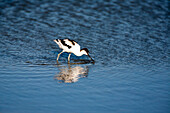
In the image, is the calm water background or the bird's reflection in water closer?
the calm water background

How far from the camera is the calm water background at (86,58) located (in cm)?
680

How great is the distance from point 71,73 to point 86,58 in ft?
6.45

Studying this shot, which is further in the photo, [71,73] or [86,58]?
[86,58]

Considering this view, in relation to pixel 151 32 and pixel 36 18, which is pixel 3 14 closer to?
pixel 36 18

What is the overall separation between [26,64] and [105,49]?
10.7ft

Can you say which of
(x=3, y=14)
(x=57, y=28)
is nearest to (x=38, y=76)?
(x=57, y=28)

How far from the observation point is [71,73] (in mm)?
9156

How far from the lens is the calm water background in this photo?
6.80m

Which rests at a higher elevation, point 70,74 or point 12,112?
point 70,74

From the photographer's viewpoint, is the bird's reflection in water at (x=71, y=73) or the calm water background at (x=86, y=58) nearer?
the calm water background at (x=86, y=58)

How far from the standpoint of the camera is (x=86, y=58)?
1101 centimetres

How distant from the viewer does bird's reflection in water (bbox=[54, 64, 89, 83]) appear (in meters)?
8.40

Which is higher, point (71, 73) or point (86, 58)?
point (86, 58)

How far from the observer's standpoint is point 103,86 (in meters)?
7.77
